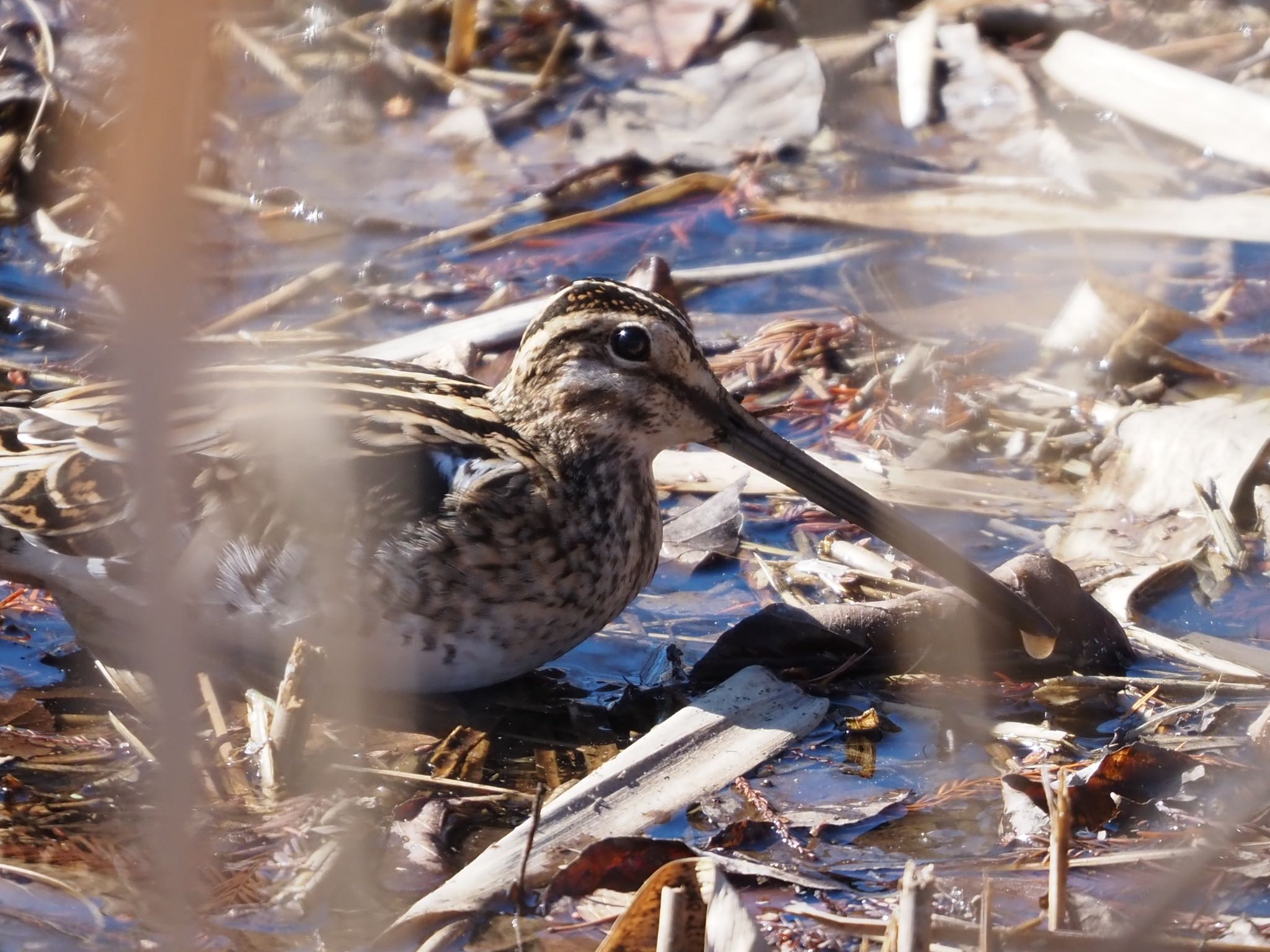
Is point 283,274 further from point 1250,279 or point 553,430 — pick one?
point 1250,279

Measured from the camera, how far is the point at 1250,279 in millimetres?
5824

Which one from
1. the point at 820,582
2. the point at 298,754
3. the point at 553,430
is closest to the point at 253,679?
the point at 298,754

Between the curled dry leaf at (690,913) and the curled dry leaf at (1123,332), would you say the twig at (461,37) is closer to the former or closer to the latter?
the curled dry leaf at (1123,332)

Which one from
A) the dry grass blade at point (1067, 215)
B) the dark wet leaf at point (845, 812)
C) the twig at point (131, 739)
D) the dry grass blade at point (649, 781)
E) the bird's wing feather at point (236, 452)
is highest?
the dry grass blade at point (1067, 215)

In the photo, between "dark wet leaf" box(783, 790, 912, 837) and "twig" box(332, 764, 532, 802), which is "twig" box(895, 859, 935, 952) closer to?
"dark wet leaf" box(783, 790, 912, 837)

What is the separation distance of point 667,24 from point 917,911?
19.2 ft

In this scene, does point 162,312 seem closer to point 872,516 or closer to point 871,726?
point 871,726

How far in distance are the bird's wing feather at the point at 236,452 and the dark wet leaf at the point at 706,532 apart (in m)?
0.74

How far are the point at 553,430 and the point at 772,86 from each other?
3.28 meters

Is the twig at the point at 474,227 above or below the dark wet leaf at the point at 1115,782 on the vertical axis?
above

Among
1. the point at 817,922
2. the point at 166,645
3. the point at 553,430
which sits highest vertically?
the point at 166,645

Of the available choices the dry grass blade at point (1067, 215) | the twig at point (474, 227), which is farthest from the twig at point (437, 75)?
the dry grass blade at point (1067, 215)

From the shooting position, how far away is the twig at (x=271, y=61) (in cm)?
685

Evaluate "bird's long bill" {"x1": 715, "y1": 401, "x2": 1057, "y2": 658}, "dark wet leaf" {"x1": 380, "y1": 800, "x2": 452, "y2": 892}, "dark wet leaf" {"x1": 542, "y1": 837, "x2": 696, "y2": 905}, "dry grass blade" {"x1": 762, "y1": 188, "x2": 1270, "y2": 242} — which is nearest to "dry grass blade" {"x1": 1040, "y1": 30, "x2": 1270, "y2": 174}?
"dry grass blade" {"x1": 762, "y1": 188, "x2": 1270, "y2": 242}
